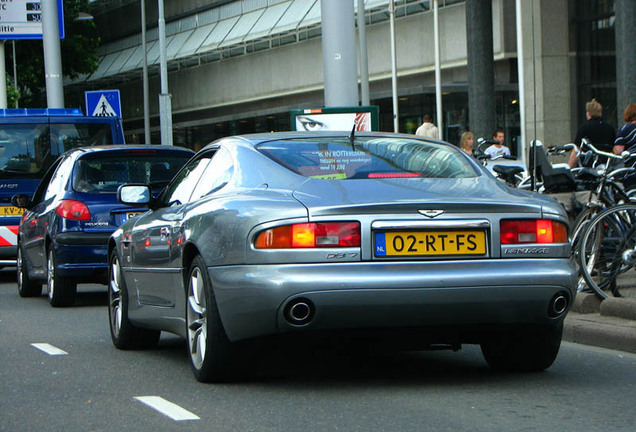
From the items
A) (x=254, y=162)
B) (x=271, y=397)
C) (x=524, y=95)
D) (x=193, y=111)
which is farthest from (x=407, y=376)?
(x=193, y=111)

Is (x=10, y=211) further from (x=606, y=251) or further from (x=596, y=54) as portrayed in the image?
(x=596, y=54)

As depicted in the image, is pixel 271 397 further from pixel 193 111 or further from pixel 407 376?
pixel 193 111

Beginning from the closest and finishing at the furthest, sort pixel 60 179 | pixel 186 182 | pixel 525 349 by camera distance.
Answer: pixel 525 349
pixel 186 182
pixel 60 179

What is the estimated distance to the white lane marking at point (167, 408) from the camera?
5.86 meters

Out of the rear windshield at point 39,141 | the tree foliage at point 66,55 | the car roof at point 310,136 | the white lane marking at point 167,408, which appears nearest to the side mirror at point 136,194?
the car roof at point 310,136

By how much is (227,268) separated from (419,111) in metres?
27.7

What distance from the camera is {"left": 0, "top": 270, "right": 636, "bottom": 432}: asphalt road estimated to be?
18.6 ft

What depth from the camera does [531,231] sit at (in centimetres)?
639

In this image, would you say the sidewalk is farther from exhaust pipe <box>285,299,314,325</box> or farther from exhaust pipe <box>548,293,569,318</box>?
exhaust pipe <box>285,299,314,325</box>

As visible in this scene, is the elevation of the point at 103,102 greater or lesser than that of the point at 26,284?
greater

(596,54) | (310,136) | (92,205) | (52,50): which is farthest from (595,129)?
(596,54)

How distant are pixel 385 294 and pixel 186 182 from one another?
2170mm

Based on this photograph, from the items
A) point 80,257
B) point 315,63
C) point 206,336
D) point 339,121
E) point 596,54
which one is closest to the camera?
point 206,336

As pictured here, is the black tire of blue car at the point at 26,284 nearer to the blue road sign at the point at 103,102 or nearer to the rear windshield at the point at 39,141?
the rear windshield at the point at 39,141
